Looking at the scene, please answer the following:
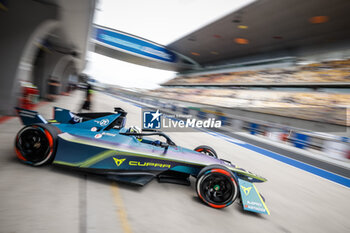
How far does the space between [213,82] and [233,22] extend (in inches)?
486

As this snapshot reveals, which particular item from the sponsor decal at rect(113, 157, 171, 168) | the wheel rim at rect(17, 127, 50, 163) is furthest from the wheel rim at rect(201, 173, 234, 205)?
the wheel rim at rect(17, 127, 50, 163)

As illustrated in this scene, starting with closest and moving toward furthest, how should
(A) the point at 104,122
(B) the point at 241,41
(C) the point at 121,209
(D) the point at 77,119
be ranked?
(C) the point at 121,209 → (A) the point at 104,122 → (D) the point at 77,119 → (B) the point at 241,41

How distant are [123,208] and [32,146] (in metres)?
1.75

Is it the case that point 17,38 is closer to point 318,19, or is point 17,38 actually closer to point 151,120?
point 151,120

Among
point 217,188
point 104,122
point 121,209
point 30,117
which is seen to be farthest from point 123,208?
point 30,117

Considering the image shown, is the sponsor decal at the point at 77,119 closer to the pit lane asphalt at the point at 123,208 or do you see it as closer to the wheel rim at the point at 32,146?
the wheel rim at the point at 32,146

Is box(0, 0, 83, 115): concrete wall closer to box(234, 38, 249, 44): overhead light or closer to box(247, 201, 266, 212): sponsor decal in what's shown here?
box(247, 201, 266, 212): sponsor decal

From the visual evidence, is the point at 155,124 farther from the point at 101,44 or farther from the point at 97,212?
the point at 101,44

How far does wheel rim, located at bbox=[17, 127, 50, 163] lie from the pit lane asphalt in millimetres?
165

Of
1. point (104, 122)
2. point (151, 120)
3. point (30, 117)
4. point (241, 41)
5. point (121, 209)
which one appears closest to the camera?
point (121, 209)

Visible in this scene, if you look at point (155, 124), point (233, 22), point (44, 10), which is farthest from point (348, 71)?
point (44, 10)

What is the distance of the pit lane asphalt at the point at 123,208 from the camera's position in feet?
6.20

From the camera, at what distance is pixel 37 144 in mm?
2709

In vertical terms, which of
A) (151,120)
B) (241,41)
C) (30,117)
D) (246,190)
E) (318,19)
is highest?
(241,41)
